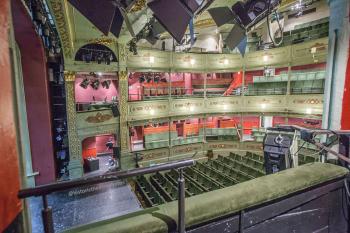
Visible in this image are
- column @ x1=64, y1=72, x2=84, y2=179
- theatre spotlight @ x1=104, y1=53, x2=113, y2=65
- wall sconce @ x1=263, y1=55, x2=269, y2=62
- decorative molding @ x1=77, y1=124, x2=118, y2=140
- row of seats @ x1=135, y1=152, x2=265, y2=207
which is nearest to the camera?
→ row of seats @ x1=135, y1=152, x2=265, y2=207

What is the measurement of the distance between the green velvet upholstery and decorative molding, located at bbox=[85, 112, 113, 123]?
32.3 ft

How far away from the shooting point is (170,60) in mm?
12945

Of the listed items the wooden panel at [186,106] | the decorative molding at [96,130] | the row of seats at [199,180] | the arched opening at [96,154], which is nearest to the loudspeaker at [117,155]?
the arched opening at [96,154]

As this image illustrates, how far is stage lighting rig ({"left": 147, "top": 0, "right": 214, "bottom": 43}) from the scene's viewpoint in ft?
8.96

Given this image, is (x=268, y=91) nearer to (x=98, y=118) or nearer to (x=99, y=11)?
(x=98, y=118)

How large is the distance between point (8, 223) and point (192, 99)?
42.4 feet

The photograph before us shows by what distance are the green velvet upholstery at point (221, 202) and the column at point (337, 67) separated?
6.80ft

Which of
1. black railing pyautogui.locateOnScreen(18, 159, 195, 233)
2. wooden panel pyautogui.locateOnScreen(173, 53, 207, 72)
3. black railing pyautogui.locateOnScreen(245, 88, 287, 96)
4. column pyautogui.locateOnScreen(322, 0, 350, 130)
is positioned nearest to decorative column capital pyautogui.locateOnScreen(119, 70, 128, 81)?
wooden panel pyautogui.locateOnScreen(173, 53, 207, 72)

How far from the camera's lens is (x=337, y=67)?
372cm

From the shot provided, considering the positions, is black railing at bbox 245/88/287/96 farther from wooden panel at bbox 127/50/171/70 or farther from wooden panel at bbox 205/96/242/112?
wooden panel at bbox 127/50/171/70

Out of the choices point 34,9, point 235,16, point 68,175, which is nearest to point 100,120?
point 68,175

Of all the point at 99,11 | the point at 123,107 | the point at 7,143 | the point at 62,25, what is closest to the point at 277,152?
the point at 99,11

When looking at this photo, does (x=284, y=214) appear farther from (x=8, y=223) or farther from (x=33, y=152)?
(x=33, y=152)

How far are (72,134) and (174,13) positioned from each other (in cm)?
906
